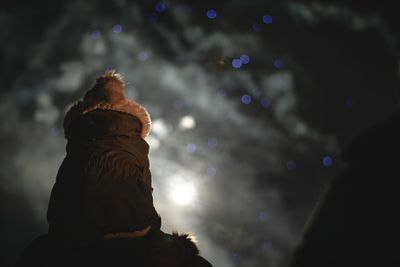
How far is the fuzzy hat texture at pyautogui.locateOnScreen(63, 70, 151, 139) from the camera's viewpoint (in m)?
3.15

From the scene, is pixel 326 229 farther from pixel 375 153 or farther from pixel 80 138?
pixel 80 138

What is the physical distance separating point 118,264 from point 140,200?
0.46m

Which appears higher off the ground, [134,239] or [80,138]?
Result: [80,138]

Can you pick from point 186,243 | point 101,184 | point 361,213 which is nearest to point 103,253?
point 101,184

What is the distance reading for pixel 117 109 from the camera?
124 inches

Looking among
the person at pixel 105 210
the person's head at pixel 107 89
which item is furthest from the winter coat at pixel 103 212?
the person's head at pixel 107 89

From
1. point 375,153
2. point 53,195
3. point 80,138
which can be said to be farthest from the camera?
point 80,138

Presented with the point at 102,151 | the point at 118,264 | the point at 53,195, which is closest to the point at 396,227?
the point at 118,264

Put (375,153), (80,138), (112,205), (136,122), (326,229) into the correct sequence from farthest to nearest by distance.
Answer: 1. (136,122)
2. (80,138)
3. (112,205)
4. (375,153)
5. (326,229)

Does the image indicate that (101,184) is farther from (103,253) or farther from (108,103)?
(108,103)

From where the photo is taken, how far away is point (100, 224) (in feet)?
8.34

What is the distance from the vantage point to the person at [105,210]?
8.11 ft

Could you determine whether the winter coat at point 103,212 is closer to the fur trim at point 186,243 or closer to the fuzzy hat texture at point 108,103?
the fur trim at point 186,243

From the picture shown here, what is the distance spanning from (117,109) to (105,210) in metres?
0.91
